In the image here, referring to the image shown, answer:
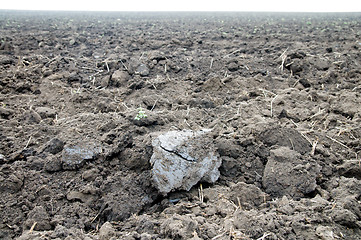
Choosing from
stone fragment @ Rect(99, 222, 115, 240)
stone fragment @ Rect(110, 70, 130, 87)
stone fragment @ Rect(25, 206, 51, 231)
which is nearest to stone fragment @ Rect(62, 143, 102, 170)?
stone fragment @ Rect(25, 206, 51, 231)

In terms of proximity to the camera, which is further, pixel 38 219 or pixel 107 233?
pixel 38 219

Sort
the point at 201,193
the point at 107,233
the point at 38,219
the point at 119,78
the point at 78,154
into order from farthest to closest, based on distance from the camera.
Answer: the point at 119,78, the point at 78,154, the point at 201,193, the point at 38,219, the point at 107,233

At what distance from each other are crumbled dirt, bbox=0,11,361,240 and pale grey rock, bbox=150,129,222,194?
0.39 feet

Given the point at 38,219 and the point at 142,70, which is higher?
the point at 142,70

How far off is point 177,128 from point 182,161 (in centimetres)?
88

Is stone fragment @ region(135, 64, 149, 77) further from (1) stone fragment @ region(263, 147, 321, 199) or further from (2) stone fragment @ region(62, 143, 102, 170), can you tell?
(1) stone fragment @ region(263, 147, 321, 199)

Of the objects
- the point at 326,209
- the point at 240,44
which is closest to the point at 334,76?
the point at 240,44

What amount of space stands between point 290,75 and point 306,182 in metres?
3.69

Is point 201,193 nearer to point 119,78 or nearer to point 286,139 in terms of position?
point 286,139

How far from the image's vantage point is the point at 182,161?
108 inches

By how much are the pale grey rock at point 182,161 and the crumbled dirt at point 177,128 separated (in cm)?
12

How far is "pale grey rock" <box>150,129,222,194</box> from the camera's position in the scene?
8.70 feet

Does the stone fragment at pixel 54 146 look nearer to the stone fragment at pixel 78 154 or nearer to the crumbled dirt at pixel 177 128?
the crumbled dirt at pixel 177 128

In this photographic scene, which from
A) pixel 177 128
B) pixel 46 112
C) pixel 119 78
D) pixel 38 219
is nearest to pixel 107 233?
pixel 38 219
